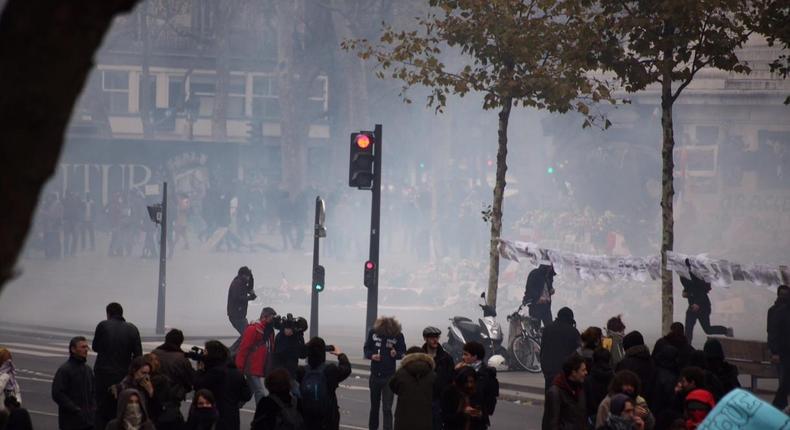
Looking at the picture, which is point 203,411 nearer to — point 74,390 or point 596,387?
point 74,390

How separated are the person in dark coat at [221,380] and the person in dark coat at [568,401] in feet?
8.00

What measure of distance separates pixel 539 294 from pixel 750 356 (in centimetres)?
476

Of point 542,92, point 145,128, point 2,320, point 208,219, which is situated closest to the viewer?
point 542,92

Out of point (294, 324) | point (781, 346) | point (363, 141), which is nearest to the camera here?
point (294, 324)

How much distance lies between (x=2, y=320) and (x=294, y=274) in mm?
13515

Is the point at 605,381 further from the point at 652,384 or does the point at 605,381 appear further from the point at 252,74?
the point at 252,74

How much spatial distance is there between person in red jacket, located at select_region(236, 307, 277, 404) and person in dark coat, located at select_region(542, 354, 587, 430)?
5.54 metres

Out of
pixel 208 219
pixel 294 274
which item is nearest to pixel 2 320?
pixel 294 274

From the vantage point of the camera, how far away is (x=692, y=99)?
137 feet

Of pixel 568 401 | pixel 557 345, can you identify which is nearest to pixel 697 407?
pixel 568 401

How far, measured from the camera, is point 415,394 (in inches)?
425

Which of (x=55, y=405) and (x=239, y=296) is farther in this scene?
(x=239, y=296)

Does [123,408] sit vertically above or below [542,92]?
below

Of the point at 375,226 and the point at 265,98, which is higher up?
the point at 265,98
